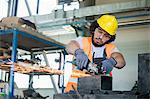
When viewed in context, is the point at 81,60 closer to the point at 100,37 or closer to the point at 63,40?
the point at 100,37

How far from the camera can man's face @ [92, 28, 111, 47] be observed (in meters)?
2.21

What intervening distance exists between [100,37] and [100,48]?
18 cm

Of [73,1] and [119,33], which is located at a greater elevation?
[73,1]

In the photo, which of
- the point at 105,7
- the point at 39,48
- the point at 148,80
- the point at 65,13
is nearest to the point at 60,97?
the point at 148,80

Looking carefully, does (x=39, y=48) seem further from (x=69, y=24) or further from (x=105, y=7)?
(x=105, y=7)

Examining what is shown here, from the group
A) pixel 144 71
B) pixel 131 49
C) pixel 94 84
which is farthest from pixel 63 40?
pixel 94 84

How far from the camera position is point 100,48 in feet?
7.79

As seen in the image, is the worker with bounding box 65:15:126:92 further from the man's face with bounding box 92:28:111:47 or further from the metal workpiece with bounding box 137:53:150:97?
the metal workpiece with bounding box 137:53:150:97

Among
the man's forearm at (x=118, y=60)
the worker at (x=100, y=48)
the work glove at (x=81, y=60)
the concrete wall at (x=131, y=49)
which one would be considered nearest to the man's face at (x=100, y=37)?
the worker at (x=100, y=48)

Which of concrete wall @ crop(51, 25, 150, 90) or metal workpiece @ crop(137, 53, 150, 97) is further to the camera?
concrete wall @ crop(51, 25, 150, 90)

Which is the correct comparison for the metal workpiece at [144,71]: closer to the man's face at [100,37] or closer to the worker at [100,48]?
the worker at [100,48]

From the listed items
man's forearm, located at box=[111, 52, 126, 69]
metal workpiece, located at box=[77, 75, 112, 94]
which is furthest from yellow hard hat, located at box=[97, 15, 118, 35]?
metal workpiece, located at box=[77, 75, 112, 94]

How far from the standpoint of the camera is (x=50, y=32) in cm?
458

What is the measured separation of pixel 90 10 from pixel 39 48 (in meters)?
0.97
